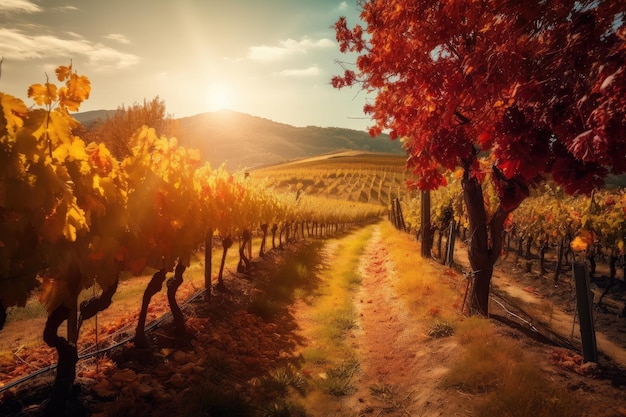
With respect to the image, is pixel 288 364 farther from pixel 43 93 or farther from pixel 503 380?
pixel 43 93

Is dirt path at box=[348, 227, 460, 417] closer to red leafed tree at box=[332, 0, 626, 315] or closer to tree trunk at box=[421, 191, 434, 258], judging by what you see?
red leafed tree at box=[332, 0, 626, 315]

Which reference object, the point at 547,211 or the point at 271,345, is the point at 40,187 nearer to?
the point at 271,345

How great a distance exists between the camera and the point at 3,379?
5.28 m

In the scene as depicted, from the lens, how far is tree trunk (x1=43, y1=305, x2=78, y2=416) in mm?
4062

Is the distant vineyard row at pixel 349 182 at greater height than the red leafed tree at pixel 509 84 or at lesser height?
lesser

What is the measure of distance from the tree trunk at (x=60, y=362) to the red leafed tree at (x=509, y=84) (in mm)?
4816

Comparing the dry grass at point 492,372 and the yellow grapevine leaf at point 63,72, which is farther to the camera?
the dry grass at point 492,372

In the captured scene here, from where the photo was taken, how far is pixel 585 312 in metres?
5.68

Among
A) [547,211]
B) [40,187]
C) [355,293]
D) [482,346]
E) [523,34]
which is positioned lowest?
[355,293]

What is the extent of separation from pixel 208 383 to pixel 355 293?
7818 mm

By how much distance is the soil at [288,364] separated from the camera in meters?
4.60

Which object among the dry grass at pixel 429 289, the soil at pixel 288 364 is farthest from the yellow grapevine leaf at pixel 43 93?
the dry grass at pixel 429 289

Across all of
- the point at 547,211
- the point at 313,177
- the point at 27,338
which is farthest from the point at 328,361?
the point at 313,177

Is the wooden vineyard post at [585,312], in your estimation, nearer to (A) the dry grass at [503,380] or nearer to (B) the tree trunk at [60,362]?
(A) the dry grass at [503,380]
